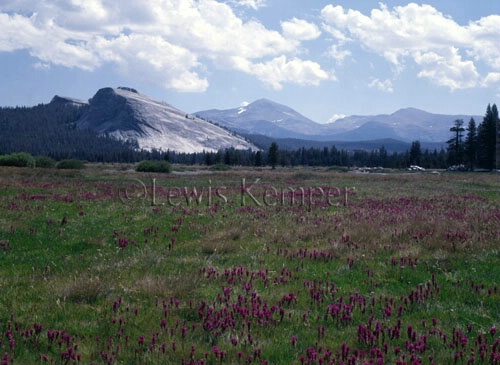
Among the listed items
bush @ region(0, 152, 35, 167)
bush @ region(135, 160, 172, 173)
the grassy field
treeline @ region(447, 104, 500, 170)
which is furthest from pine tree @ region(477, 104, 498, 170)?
bush @ region(0, 152, 35, 167)

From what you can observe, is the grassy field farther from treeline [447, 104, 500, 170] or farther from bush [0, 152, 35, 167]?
treeline [447, 104, 500, 170]

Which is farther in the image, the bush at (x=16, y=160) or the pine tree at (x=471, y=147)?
the pine tree at (x=471, y=147)

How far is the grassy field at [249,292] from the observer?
17.3ft

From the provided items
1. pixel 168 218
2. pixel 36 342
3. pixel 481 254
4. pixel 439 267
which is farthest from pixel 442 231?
pixel 36 342

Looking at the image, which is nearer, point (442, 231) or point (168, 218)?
point (442, 231)

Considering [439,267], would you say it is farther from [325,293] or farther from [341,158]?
[341,158]

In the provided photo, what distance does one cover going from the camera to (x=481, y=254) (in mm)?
10523

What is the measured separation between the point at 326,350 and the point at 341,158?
197017mm

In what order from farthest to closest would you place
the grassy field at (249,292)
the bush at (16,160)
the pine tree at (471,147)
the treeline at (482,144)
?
1. the pine tree at (471,147)
2. the treeline at (482,144)
3. the bush at (16,160)
4. the grassy field at (249,292)

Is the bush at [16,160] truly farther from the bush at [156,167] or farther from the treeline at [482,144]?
the treeline at [482,144]

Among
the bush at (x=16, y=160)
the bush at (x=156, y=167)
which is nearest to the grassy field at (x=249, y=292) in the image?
the bush at (x=156, y=167)

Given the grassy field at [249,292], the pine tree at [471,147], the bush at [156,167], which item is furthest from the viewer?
the pine tree at [471,147]

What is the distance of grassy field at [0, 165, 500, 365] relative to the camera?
527 cm

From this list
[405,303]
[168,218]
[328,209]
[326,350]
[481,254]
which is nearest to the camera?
[326,350]
